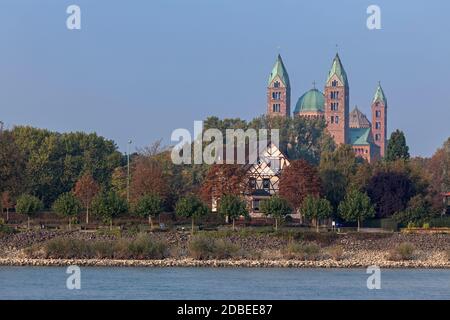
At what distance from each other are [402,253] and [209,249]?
365 inches

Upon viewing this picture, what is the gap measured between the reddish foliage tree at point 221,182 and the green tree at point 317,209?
383 inches

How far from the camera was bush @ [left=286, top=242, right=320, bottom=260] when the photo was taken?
63938 millimetres

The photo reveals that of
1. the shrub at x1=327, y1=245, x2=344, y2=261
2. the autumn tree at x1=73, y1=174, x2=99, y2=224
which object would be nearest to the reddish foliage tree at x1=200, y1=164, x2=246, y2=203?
the autumn tree at x1=73, y1=174, x2=99, y2=224

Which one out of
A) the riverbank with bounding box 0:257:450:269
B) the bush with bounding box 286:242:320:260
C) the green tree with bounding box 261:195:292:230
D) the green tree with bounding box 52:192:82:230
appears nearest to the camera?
the riverbank with bounding box 0:257:450:269

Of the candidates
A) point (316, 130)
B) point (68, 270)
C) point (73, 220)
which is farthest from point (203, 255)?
point (316, 130)

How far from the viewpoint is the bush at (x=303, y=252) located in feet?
210

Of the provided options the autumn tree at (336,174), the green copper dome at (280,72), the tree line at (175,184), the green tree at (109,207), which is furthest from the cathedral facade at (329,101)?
the green tree at (109,207)

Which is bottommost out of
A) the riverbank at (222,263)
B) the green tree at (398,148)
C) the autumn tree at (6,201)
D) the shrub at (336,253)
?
the riverbank at (222,263)

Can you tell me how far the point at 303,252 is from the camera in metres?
64.3

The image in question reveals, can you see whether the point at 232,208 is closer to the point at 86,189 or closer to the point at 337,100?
the point at 86,189

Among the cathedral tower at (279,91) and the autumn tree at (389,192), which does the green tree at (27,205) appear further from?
the cathedral tower at (279,91)

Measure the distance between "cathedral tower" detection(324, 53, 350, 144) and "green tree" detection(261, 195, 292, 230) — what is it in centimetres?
11684

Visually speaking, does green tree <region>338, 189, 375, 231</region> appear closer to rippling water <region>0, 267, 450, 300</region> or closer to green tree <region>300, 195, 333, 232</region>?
green tree <region>300, 195, 333, 232</region>

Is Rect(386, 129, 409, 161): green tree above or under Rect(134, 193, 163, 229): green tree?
above
